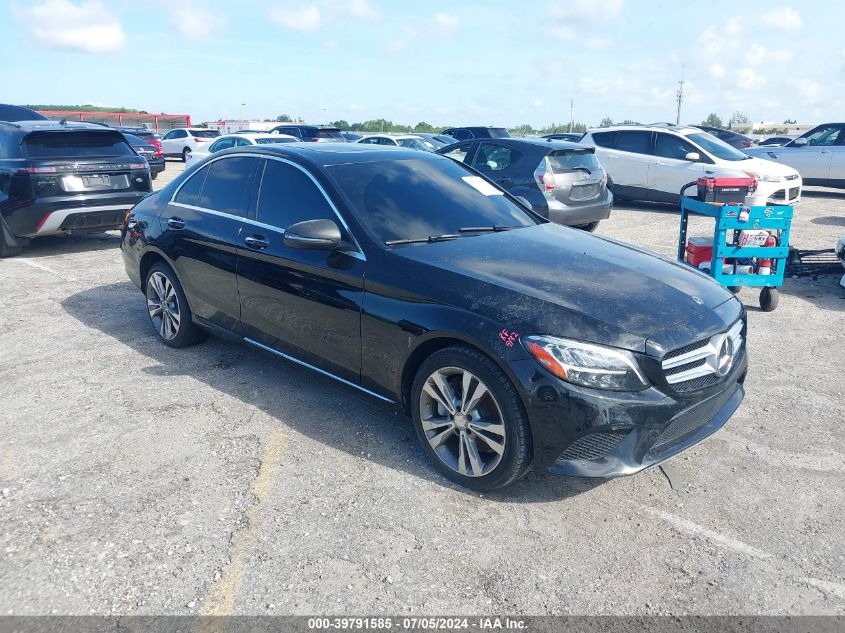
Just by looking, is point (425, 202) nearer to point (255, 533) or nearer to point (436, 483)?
point (436, 483)

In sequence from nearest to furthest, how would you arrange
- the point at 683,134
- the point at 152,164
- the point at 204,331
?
1. the point at 204,331
2. the point at 683,134
3. the point at 152,164

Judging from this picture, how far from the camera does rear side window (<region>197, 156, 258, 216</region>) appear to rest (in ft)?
16.0

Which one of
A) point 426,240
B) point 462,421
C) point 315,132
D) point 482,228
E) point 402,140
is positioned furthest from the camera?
point 315,132

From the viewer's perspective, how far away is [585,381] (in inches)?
123

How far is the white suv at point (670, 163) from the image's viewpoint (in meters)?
12.7

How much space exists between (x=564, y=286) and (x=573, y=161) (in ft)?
23.1

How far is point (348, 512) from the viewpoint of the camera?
3.37 meters

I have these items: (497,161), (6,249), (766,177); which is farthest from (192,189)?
(766,177)

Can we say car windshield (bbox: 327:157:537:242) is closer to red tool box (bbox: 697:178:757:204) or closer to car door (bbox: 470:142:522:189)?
red tool box (bbox: 697:178:757:204)

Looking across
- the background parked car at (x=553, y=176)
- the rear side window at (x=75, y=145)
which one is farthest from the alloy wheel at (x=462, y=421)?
the rear side window at (x=75, y=145)

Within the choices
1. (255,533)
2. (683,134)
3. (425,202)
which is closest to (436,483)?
(255,533)

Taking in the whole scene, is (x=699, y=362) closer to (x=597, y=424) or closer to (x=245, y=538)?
(x=597, y=424)

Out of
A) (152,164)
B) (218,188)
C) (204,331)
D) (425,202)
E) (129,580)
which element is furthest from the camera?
(152,164)

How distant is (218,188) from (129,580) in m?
3.04
